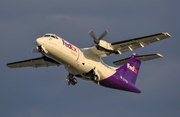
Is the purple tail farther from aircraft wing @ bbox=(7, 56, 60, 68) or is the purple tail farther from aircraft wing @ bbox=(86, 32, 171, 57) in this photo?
aircraft wing @ bbox=(7, 56, 60, 68)

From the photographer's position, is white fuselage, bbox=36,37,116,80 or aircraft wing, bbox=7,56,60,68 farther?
aircraft wing, bbox=7,56,60,68

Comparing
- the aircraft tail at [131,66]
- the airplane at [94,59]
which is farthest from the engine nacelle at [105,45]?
the aircraft tail at [131,66]

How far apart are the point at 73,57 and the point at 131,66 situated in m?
7.38

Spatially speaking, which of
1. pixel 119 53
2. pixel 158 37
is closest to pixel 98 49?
pixel 119 53

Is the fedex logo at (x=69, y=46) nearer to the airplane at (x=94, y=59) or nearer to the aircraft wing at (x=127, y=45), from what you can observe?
the airplane at (x=94, y=59)

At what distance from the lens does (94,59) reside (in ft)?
134

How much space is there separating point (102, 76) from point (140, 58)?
5116 mm

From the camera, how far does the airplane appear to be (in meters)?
38.2

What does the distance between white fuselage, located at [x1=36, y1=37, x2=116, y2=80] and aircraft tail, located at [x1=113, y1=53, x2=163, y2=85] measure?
190 centimetres

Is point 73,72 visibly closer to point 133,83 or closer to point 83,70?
point 83,70

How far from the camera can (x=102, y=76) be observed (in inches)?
1607

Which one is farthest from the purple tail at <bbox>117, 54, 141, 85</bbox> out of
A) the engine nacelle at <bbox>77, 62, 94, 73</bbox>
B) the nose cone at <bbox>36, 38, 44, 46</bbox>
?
the nose cone at <bbox>36, 38, 44, 46</bbox>

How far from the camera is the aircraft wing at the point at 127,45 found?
39.4 m

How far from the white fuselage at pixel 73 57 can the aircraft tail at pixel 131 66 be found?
190 centimetres
